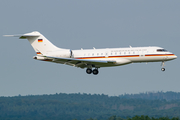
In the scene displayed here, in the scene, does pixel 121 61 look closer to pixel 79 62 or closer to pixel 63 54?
pixel 79 62

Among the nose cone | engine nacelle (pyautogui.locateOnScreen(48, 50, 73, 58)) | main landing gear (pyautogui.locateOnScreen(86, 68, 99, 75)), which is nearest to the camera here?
the nose cone

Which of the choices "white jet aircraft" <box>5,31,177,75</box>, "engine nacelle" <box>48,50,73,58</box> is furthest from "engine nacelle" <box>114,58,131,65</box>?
"engine nacelle" <box>48,50,73,58</box>

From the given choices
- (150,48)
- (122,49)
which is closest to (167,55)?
(150,48)

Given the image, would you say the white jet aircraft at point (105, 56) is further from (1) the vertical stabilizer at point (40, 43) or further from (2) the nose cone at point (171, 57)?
(1) the vertical stabilizer at point (40, 43)

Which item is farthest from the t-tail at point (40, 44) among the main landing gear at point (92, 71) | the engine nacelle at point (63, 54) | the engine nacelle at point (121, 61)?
the engine nacelle at point (121, 61)

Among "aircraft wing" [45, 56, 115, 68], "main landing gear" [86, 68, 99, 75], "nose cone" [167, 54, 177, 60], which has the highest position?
"nose cone" [167, 54, 177, 60]

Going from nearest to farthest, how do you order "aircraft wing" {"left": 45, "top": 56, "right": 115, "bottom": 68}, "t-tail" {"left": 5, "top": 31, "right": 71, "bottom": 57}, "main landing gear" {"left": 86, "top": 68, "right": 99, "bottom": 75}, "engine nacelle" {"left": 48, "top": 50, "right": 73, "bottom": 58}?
1. "aircraft wing" {"left": 45, "top": 56, "right": 115, "bottom": 68}
2. "engine nacelle" {"left": 48, "top": 50, "right": 73, "bottom": 58}
3. "main landing gear" {"left": 86, "top": 68, "right": 99, "bottom": 75}
4. "t-tail" {"left": 5, "top": 31, "right": 71, "bottom": 57}

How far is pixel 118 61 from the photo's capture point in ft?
155

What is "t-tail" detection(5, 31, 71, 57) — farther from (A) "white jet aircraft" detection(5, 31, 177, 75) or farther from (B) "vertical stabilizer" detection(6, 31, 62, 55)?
(A) "white jet aircraft" detection(5, 31, 177, 75)

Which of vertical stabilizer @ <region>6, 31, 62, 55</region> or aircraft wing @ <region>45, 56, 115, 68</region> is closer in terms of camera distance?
aircraft wing @ <region>45, 56, 115, 68</region>

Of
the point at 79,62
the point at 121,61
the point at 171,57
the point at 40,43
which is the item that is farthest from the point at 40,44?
the point at 171,57

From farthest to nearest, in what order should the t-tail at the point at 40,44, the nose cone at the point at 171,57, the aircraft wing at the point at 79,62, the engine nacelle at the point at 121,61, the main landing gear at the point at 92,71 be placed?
the t-tail at the point at 40,44 → the main landing gear at the point at 92,71 → the nose cone at the point at 171,57 → the aircraft wing at the point at 79,62 → the engine nacelle at the point at 121,61

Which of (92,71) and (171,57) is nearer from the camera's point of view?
(171,57)

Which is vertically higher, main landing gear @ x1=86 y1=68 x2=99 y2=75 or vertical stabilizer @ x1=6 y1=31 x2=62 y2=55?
vertical stabilizer @ x1=6 y1=31 x2=62 y2=55
